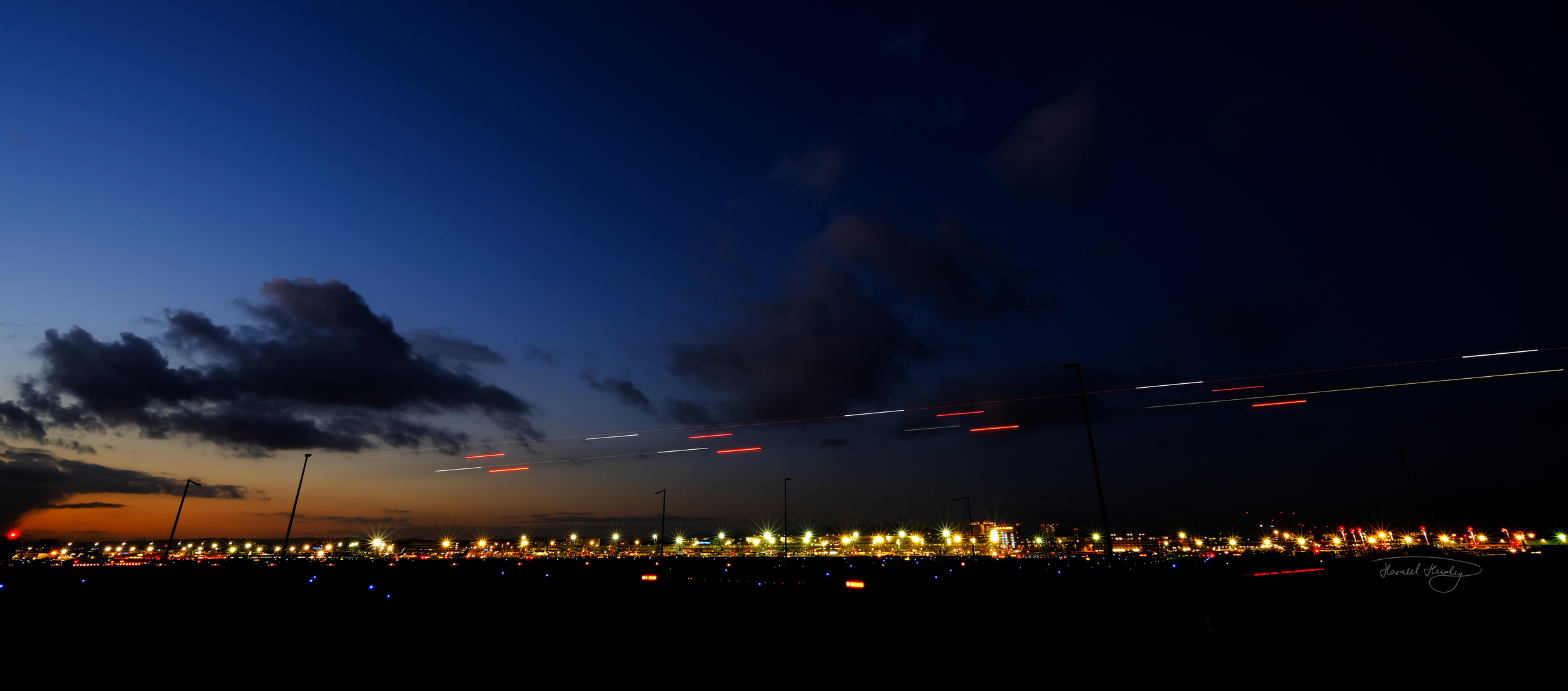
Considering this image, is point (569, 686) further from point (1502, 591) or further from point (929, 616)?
point (1502, 591)

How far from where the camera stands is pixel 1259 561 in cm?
5744

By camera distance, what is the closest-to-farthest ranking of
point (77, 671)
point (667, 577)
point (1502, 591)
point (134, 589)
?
1. point (77, 671)
2. point (1502, 591)
3. point (134, 589)
4. point (667, 577)

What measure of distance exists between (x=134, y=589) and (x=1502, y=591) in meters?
86.4

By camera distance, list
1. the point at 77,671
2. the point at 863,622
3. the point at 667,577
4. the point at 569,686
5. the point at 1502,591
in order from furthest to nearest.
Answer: the point at 667,577 → the point at 1502,591 → the point at 863,622 → the point at 77,671 → the point at 569,686

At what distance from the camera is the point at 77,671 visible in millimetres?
18484

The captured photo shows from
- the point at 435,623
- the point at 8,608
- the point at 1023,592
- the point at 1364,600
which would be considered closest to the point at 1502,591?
the point at 1364,600

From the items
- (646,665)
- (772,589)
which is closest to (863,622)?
(646,665)

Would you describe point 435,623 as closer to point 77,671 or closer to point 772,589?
point 77,671

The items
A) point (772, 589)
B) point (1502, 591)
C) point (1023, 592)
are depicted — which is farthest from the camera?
point (772, 589)

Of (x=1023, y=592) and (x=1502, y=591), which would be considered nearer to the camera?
(x=1502, y=591)

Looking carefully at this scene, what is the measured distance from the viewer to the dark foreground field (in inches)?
856

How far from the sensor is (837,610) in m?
31.2

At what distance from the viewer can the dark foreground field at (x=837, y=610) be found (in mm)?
21734

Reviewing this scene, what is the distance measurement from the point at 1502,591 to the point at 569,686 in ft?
140
